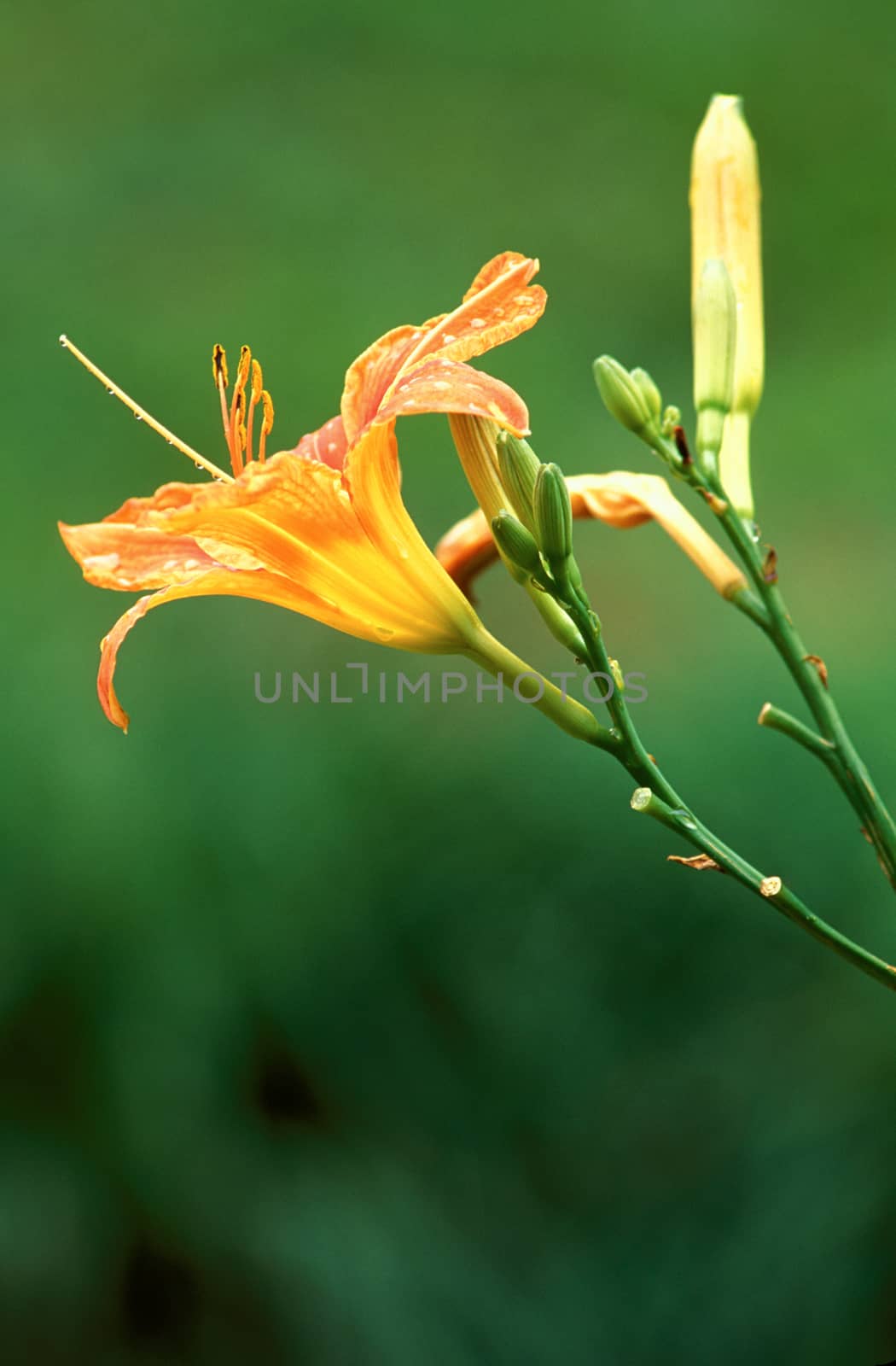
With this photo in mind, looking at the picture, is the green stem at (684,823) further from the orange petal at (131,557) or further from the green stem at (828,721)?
the orange petal at (131,557)

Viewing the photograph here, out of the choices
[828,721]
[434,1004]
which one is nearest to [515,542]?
[828,721]

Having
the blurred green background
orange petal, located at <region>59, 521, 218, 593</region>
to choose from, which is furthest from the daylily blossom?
the blurred green background

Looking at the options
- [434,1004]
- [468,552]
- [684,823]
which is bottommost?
[434,1004]

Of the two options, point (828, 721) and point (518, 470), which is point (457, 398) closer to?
point (518, 470)

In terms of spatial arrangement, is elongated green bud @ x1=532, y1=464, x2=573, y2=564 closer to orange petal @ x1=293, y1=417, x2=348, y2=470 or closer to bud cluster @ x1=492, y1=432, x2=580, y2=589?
bud cluster @ x1=492, y1=432, x2=580, y2=589

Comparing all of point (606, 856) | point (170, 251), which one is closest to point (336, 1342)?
point (606, 856)
